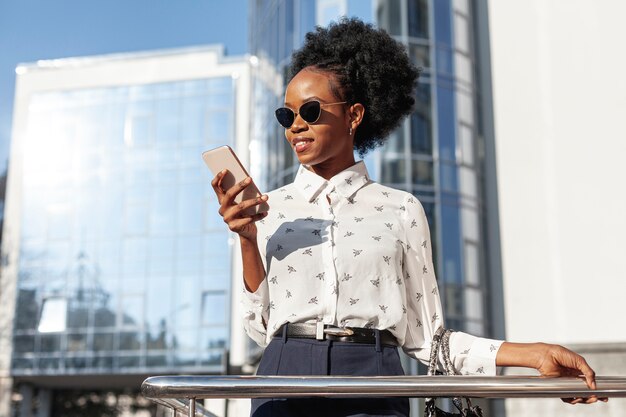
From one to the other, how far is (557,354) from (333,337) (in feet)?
1.94

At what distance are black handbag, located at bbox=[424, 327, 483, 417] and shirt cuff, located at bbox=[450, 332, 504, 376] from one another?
0.06ft

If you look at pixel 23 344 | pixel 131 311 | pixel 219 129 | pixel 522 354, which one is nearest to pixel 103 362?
pixel 131 311

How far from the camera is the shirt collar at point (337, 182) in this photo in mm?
2996

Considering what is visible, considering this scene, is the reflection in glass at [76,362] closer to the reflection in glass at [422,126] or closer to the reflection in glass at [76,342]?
the reflection in glass at [76,342]

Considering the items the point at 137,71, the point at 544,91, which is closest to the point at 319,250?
the point at 544,91

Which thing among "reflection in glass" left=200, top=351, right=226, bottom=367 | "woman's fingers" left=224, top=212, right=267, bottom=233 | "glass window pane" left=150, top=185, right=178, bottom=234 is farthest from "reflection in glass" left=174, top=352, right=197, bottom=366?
"woman's fingers" left=224, top=212, right=267, bottom=233

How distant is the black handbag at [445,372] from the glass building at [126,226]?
1218 inches

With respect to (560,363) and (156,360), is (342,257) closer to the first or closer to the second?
(560,363)

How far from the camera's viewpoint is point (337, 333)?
8.84 feet

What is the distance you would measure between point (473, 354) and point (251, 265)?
0.66m

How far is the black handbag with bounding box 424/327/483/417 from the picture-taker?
8.52ft

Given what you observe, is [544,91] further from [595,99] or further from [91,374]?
[91,374]

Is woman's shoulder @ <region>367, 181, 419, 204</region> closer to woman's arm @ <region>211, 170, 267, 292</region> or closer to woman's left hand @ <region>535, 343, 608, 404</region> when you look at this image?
woman's arm @ <region>211, 170, 267, 292</region>

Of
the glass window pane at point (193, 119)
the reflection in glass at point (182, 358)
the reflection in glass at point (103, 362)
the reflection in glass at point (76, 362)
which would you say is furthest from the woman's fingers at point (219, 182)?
the reflection in glass at point (76, 362)
